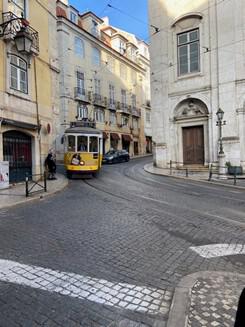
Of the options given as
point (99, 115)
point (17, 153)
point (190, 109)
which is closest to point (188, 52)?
point (190, 109)

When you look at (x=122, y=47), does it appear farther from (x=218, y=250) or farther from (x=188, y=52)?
(x=218, y=250)

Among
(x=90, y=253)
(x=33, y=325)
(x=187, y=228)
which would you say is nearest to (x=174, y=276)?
(x=90, y=253)

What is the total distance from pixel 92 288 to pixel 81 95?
3227 centimetres

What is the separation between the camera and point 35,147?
16641mm

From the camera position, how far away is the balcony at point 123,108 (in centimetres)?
4150

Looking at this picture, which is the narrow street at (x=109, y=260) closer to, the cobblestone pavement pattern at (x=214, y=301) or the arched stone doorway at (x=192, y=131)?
the cobblestone pavement pattern at (x=214, y=301)

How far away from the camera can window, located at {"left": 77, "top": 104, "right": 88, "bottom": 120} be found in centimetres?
3428

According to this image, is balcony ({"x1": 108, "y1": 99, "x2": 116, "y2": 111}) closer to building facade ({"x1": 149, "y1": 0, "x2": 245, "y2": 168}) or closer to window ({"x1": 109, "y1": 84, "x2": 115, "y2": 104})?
window ({"x1": 109, "y1": 84, "x2": 115, "y2": 104})

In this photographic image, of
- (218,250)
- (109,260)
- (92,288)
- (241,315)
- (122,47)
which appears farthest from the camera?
(122,47)

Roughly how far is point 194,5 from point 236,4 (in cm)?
314

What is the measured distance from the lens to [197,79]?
21.5m

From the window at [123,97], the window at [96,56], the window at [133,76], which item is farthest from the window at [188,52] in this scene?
the window at [133,76]

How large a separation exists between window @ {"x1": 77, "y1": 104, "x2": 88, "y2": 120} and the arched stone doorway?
47.9 feet

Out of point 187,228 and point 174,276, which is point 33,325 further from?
point 187,228
